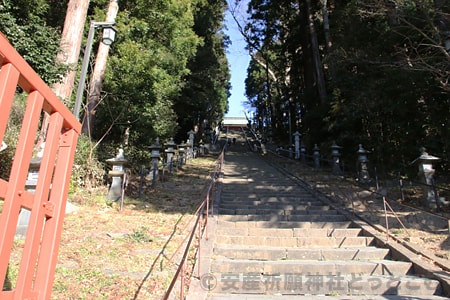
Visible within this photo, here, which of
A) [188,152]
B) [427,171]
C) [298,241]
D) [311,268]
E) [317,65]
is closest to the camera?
[311,268]

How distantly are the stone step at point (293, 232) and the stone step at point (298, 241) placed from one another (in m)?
0.32

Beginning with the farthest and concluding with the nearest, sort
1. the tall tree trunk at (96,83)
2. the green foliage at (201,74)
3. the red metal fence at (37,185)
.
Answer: the green foliage at (201,74) → the tall tree trunk at (96,83) → the red metal fence at (37,185)

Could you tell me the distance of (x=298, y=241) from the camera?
5.95m

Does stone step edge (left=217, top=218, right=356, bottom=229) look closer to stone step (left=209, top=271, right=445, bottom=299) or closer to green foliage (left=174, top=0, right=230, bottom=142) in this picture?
stone step (left=209, top=271, right=445, bottom=299)

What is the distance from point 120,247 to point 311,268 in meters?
2.87

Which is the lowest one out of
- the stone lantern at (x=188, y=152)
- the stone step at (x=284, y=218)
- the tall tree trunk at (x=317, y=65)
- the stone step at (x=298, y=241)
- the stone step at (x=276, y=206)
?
the stone step at (x=298, y=241)

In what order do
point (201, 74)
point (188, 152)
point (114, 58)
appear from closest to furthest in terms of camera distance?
point (114, 58) → point (188, 152) → point (201, 74)

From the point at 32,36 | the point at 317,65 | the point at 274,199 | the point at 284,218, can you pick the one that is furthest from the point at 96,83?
the point at 317,65

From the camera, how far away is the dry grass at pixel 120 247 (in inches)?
154

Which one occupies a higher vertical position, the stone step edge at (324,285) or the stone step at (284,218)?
the stone step at (284,218)

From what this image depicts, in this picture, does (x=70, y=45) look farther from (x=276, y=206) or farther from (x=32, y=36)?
(x=276, y=206)

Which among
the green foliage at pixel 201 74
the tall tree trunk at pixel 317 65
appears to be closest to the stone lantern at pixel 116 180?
the tall tree trunk at pixel 317 65

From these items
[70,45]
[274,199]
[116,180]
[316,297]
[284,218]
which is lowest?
[316,297]

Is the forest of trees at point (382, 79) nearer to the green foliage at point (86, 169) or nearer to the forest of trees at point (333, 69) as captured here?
the forest of trees at point (333, 69)
